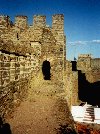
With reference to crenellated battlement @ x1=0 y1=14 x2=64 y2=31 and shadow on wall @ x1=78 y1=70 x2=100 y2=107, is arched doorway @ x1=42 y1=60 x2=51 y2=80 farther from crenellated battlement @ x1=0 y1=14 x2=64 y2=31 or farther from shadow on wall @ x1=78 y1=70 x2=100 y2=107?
shadow on wall @ x1=78 y1=70 x2=100 y2=107

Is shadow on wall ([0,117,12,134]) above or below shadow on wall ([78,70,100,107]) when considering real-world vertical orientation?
above

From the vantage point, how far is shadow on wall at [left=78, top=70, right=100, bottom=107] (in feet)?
69.4

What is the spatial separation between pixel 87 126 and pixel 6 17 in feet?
29.1

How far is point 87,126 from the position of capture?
1367cm

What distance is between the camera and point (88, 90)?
22.1m

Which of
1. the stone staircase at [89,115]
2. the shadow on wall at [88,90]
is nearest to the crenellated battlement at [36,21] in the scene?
the stone staircase at [89,115]

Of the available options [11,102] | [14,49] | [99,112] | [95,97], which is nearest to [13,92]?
[11,102]

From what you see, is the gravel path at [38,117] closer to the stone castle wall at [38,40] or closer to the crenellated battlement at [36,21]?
the stone castle wall at [38,40]

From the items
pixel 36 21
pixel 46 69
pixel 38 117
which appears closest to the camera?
pixel 38 117

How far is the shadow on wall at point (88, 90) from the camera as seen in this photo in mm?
21161

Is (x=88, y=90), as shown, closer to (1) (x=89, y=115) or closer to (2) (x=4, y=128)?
(1) (x=89, y=115)

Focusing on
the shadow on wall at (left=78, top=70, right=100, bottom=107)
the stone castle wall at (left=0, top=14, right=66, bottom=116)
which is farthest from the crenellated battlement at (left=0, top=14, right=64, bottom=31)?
the shadow on wall at (left=78, top=70, right=100, bottom=107)

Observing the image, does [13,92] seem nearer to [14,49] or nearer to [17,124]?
[17,124]

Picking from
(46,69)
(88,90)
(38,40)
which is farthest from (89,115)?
(38,40)
